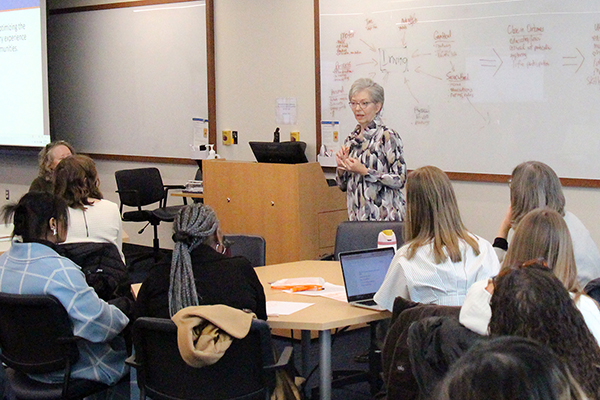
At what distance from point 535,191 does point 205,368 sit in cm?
173

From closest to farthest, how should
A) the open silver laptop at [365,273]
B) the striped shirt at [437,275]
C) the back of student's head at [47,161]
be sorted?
1. the striped shirt at [437,275]
2. the open silver laptop at [365,273]
3. the back of student's head at [47,161]

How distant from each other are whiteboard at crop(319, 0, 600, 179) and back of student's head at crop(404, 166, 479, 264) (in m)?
2.29

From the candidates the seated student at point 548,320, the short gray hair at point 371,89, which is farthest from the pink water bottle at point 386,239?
the seated student at point 548,320

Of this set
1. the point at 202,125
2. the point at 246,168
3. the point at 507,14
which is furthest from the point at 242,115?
Result: the point at 507,14

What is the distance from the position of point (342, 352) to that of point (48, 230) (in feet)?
7.45

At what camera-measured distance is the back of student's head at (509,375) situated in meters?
0.83

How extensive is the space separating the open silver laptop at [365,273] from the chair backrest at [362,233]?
33.0 inches

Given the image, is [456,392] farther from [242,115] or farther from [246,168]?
[242,115]

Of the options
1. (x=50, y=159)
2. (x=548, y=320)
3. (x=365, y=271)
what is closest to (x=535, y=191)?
(x=365, y=271)

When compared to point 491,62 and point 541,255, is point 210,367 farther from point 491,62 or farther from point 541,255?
point 491,62

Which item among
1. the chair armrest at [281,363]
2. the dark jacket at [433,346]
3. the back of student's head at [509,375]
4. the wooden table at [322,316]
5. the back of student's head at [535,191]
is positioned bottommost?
the chair armrest at [281,363]

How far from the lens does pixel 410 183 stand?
279 cm

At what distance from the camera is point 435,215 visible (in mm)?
2721

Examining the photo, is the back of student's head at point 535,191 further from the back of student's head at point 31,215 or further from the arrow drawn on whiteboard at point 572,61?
the back of student's head at point 31,215
